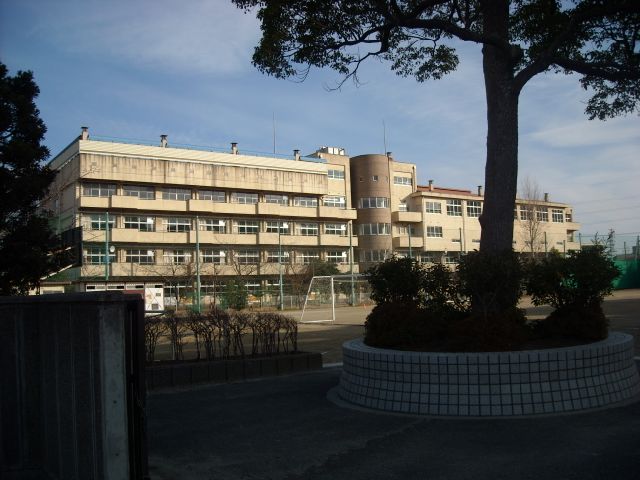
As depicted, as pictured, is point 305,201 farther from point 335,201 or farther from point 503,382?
point 503,382

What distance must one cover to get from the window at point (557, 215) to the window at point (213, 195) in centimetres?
4372

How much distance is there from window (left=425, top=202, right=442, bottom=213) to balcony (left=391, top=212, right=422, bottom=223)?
141 cm

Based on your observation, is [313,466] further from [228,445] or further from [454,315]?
[454,315]

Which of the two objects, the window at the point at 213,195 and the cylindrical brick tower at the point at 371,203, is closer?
the window at the point at 213,195

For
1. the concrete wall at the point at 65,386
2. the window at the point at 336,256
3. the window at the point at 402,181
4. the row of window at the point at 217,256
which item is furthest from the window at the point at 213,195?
the concrete wall at the point at 65,386

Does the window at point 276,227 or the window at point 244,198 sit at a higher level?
the window at point 244,198

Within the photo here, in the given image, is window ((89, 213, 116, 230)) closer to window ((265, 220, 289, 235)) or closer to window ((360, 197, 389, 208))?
window ((265, 220, 289, 235))

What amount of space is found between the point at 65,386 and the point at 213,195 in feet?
181

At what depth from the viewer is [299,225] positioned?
208ft

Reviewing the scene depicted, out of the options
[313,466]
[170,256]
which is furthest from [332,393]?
[170,256]

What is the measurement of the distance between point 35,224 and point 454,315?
29.8 ft

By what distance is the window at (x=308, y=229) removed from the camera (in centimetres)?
6347

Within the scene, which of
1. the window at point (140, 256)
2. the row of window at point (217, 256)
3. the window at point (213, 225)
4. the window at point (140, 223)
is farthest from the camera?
the window at point (213, 225)

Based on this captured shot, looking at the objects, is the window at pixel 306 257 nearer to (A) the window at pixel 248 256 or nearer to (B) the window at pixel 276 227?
(B) the window at pixel 276 227
